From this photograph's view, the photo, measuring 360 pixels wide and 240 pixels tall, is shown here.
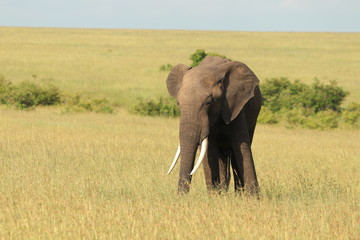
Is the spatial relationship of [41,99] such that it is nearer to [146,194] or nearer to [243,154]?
[146,194]

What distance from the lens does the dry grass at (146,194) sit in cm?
697

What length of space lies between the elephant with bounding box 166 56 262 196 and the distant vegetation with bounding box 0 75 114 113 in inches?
716

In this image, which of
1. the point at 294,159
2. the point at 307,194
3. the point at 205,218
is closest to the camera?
the point at 205,218

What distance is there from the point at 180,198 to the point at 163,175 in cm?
329

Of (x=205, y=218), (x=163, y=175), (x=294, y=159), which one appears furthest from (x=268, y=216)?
(x=294, y=159)

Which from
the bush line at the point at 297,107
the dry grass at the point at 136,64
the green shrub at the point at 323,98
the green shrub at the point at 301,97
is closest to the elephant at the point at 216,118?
the bush line at the point at 297,107

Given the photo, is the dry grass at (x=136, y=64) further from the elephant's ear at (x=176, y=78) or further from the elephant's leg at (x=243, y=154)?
the elephant's leg at (x=243, y=154)

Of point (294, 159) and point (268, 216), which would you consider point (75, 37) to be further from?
point (268, 216)

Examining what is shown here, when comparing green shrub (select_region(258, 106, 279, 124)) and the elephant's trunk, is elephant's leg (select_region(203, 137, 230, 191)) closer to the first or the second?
the elephant's trunk

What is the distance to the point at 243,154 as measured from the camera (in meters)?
9.19

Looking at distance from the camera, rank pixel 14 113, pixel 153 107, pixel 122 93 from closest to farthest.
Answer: pixel 14 113 → pixel 153 107 → pixel 122 93

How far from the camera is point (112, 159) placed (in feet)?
46.4

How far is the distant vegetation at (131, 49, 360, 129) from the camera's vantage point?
85.8 feet

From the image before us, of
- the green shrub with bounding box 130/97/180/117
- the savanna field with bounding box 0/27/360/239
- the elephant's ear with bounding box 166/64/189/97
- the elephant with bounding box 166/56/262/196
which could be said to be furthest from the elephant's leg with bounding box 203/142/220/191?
the green shrub with bounding box 130/97/180/117
